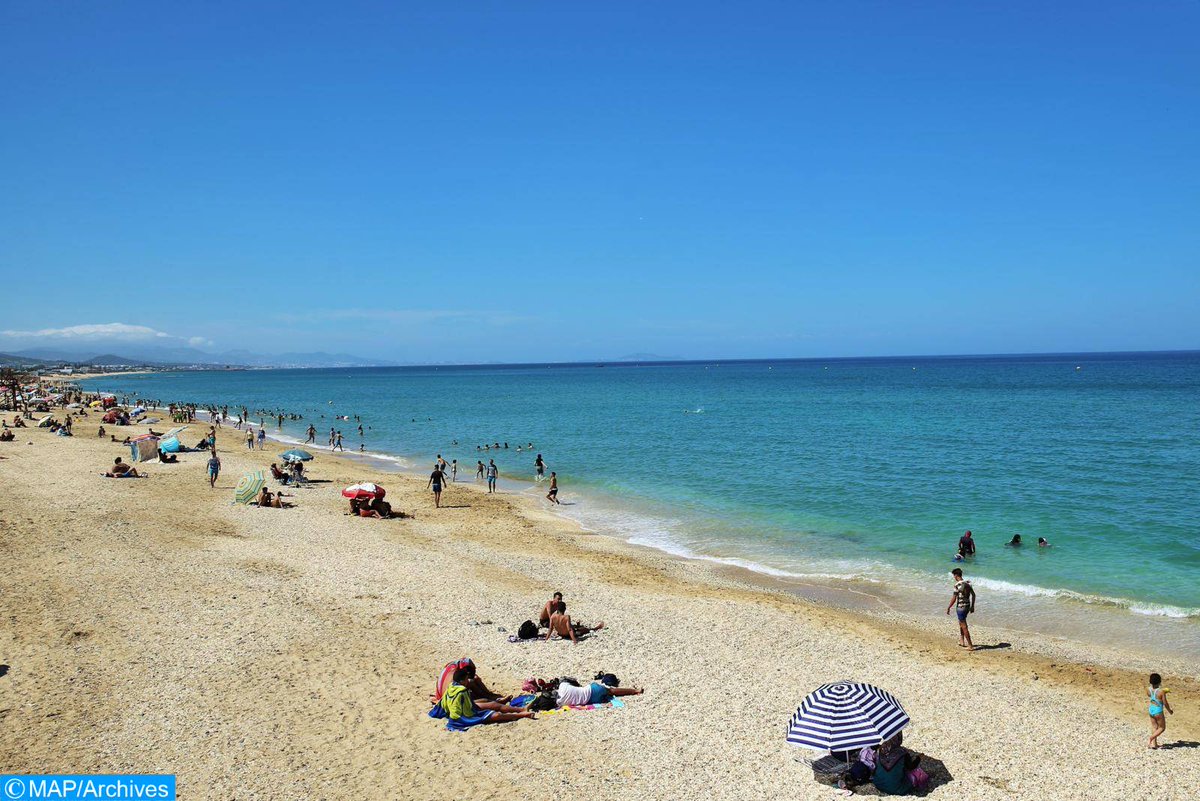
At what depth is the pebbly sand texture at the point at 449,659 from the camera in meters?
8.87

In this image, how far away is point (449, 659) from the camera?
488 inches

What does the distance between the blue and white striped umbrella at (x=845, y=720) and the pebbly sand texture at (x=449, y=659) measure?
23.4 inches

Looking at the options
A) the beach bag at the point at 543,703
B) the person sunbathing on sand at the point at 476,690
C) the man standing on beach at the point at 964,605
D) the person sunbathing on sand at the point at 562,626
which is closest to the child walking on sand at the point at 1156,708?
the man standing on beach at the point at 964,605

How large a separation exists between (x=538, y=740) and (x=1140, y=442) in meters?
44.4

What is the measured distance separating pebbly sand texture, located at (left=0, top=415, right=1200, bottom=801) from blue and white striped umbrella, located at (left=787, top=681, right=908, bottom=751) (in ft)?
1.95

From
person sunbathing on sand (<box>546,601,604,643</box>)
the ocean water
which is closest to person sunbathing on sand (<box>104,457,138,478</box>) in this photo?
the ocean water

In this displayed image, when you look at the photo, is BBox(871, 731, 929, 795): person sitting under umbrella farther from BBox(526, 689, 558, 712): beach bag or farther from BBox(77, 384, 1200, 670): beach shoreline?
BBox(77, 384, 1200, 670): beach shoreline

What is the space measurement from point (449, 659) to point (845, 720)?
6669 mm

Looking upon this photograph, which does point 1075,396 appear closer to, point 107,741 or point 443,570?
point 443,570

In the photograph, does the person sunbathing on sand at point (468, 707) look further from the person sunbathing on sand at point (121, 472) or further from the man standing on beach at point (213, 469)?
the person sunbathing on sand at point (121, 472)

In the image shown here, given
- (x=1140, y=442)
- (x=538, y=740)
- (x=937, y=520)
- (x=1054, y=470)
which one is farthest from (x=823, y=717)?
(x=1140, y=442)

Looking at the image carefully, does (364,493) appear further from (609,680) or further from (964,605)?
(964,605)

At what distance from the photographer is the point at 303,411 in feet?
283

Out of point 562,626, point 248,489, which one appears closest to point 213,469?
point 248,489
